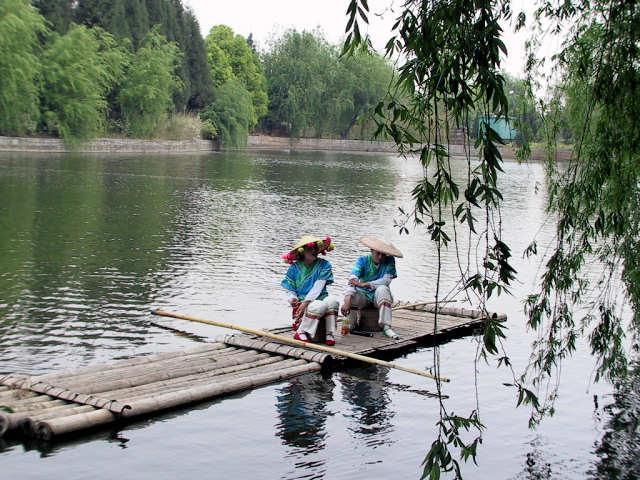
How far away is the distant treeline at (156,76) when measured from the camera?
147 feet

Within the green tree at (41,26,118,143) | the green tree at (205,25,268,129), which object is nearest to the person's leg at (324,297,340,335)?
the green tree at (41,26,118,143)

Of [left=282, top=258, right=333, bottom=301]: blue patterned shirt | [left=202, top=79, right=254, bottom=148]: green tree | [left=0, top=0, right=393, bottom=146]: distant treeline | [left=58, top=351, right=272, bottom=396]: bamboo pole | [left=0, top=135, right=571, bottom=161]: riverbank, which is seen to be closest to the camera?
[left=58, top=351, right=272, bottom=396]: bamboo pole

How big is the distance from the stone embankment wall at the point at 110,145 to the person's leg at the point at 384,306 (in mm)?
40566

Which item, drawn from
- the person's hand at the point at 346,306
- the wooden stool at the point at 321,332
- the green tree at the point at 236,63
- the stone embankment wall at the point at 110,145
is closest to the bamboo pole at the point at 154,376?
the wooden stool at the point at 321,332

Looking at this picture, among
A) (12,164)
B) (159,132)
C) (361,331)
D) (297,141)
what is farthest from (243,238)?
(297,141)

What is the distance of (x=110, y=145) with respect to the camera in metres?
54.6

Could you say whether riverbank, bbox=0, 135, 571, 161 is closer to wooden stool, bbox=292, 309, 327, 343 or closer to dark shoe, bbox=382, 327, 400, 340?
dark shoe, bbox=382, 327, 400, 340

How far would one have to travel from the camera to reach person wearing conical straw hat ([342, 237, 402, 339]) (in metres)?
10.0

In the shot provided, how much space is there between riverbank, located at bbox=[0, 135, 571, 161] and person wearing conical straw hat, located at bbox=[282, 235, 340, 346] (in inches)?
656

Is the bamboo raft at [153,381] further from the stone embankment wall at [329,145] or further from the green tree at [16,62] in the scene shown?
the stone embankment wall at [329,145]

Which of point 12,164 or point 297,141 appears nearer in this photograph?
point 12,164

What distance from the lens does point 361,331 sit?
10188 mm

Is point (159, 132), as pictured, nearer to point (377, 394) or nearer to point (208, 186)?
point (208, 186)

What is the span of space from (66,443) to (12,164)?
1285 inches
